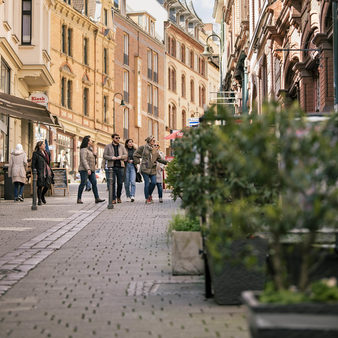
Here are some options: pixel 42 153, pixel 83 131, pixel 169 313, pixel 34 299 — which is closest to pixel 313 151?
pixel 169 313

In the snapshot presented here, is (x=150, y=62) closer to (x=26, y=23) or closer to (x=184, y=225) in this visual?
(x=26, y=23)

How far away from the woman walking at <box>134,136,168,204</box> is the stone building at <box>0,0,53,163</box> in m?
6.96

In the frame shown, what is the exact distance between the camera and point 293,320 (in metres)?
3.02

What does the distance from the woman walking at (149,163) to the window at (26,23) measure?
41.6ft

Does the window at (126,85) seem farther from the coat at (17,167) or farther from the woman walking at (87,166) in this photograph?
the woman walking at (87,166)

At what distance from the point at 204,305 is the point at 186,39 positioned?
7003 cm

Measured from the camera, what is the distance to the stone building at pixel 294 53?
15336mm

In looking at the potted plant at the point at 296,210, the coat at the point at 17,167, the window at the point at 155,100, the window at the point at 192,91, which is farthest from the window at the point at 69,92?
the potted plant at the point at 296,210

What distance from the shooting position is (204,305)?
18.6ft

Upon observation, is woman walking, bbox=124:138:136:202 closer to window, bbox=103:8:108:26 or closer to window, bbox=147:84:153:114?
window, bbox=103:8:108:26

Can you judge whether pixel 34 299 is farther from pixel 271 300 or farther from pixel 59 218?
pixel 59 218

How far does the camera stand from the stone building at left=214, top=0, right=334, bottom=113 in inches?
604

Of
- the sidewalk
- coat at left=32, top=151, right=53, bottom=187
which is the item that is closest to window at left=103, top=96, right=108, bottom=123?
coat at left=32, top=151, right=53, bottom=187

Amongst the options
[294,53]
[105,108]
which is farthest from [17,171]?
[105,108]
